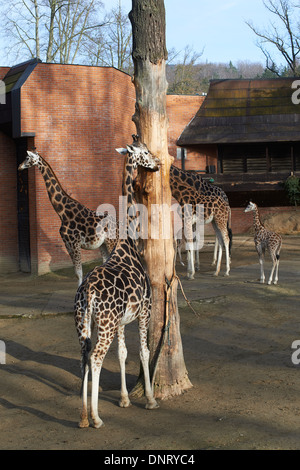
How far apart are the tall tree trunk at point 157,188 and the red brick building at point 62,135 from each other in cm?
Result: 1124

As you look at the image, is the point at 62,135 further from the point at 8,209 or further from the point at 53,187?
the point at 53,187

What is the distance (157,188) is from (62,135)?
11648mm

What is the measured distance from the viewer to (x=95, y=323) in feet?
20.7

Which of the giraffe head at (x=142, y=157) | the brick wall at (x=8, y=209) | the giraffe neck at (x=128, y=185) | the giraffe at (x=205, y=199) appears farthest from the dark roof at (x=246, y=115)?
the giraffe head at (x=142, y=157)

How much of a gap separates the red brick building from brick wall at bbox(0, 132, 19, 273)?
59cm

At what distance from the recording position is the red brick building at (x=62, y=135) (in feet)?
59.4

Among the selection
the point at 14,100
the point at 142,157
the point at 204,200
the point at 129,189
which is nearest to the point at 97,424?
the point at 129,189

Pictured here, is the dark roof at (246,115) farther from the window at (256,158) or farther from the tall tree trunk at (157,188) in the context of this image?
the tall tree trunk at (157,188)

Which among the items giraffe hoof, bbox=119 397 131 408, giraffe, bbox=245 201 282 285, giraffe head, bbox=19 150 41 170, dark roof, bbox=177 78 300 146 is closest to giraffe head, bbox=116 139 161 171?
giraffe hoof, bbox=119 397 131 408

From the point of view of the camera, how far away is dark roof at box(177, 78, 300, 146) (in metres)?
22.6

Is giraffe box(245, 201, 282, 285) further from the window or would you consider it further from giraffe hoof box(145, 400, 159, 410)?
the window

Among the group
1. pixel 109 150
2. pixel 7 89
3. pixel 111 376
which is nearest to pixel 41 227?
pixel 109 150

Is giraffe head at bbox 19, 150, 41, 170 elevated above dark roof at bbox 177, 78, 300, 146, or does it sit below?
below

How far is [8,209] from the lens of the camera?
19.8 m
